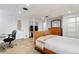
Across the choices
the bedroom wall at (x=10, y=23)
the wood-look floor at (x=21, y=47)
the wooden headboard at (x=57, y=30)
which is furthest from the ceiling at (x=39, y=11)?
the wood-look floor at (x=21, y=47)

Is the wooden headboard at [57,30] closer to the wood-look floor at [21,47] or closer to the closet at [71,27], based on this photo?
the closet at [71,27]

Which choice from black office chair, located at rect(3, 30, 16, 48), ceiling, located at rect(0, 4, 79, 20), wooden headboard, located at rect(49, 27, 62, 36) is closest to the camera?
ceiling, located at rect(0, 4, 79, 20)

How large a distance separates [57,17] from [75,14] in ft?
0.94

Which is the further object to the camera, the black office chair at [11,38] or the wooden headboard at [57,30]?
the wooden headboard at [57,30]

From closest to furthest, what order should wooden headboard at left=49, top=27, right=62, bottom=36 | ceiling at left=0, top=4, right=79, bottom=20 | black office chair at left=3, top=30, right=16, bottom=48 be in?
ceiling at left=0, top=4, right=79, bottom=20
black office chair at left=3, top=30, right=16, bottom=48
wooden headboard at left=49, top=27, right=62, bottom=36

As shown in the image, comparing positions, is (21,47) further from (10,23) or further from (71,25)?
(71,25)

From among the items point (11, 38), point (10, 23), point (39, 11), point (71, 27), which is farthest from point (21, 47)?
point (71, 27)

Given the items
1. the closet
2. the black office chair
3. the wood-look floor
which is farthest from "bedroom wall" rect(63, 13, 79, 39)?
the black office chair

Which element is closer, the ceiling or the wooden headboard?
the ceiling

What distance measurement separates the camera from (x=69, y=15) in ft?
4.18

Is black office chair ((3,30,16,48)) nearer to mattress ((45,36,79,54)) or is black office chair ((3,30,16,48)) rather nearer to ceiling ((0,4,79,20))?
ceiling ((0,4,79,20))

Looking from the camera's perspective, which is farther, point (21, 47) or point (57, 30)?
point (57, 30)

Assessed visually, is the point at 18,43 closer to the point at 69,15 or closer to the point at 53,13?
the point at 53,13
